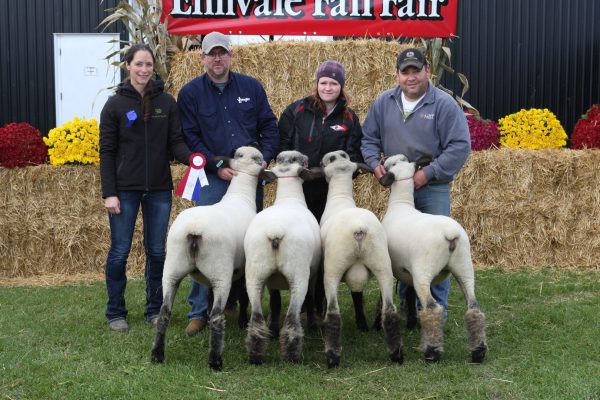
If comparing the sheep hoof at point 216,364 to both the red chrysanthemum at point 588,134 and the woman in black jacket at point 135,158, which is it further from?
the red chrysanthemum at point 588,134

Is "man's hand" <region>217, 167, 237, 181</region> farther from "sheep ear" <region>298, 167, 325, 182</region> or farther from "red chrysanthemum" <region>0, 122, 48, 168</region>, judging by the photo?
"red chrysanthemum" <region>0, 122, 48, 168</region>

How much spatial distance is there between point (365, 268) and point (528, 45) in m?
8.57

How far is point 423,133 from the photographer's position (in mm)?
5555

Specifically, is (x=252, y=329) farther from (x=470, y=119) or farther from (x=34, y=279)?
(x=470, y=119)

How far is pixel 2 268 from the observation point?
7.97 m

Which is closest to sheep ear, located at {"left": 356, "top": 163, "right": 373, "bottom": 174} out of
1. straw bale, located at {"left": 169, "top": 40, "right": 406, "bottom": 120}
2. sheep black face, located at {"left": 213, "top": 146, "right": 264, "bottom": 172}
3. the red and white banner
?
sheep black face, located at {"left": 213, "top": 146, "right": 264, "bottom": 172}

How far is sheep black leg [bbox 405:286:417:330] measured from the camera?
5.87 metres

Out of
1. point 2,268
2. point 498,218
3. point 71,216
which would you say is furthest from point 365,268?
point 2,268

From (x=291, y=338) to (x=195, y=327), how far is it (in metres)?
1.30

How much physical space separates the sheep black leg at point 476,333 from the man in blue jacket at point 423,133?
0.78 m

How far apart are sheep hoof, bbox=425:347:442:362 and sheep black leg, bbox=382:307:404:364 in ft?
0.55

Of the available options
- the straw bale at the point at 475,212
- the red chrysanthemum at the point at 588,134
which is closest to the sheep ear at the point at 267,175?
the straw bale at the point at 475,212

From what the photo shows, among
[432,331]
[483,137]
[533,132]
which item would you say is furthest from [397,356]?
[533,132]

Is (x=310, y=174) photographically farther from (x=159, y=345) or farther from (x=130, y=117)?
(x=159, y=345)
